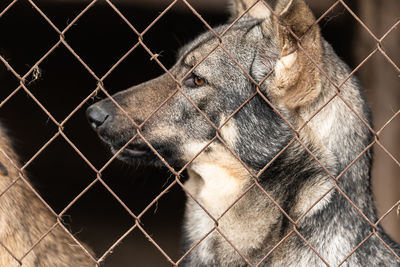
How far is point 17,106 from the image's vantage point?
8.13 meters

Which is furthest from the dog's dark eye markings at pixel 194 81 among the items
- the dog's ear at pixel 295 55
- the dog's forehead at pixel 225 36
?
the dog's ear at pixel 295 55

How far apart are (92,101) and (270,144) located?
14.4 ft

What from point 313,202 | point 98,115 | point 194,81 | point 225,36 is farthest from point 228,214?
point 225,36

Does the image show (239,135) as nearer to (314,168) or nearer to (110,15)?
(314,168)

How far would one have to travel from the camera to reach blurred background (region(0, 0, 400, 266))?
24.9ft

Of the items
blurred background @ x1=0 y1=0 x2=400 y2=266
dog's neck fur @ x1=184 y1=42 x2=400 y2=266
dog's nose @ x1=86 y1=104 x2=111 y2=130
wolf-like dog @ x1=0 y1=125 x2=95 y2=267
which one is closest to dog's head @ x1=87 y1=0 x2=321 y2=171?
dog's nose @ x1=86 y1=104 x2=111 y2=130

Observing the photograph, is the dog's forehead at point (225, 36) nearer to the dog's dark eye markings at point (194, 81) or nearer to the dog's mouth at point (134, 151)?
the dog's dark eye markings at point (194, 81)

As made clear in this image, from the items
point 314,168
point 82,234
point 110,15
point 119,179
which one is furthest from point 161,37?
point 314,168

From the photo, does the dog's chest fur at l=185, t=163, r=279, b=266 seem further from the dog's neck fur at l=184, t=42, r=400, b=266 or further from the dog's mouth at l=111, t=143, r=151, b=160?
the dog's mouth at l=111, t=143, r=151, b=160

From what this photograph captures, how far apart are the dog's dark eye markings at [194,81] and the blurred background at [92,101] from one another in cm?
387

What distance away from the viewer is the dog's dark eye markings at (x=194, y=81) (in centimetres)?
372

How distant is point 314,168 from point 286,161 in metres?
0.16

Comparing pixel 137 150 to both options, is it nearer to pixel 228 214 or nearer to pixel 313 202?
pixel 228 214

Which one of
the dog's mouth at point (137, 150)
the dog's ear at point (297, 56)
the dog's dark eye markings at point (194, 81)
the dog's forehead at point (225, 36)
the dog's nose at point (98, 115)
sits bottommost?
the dog's ear at point (297, 56)
